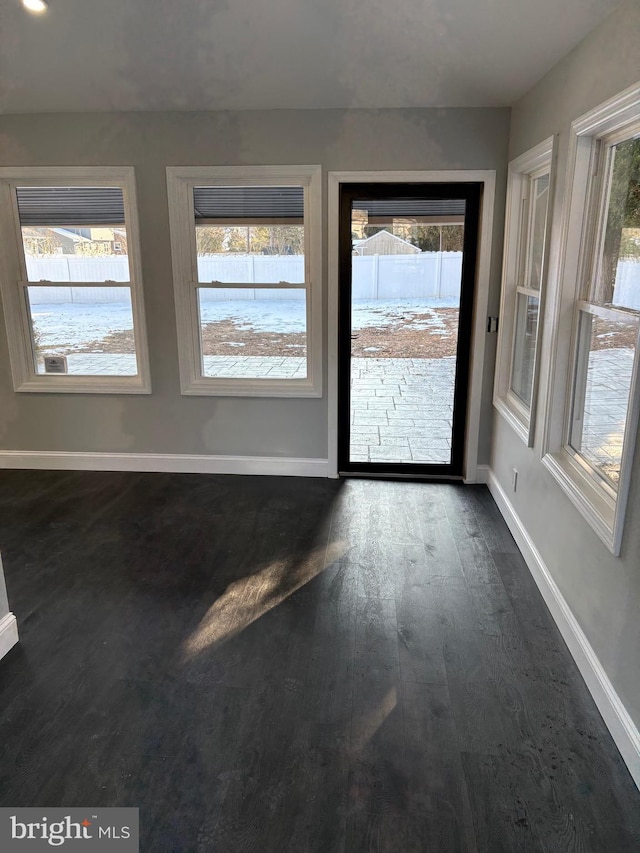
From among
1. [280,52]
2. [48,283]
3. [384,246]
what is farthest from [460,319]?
[48,283]

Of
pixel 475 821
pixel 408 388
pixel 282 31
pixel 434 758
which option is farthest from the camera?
pixel 408 388

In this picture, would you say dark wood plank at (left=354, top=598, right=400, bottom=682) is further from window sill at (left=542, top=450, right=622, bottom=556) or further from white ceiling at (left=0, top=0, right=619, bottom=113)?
white ceiling at (left=0, top=0, right=619, bottom=113)

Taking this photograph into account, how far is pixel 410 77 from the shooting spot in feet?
11.2

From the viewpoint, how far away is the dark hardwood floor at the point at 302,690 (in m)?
1.78

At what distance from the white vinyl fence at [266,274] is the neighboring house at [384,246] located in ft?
0.11

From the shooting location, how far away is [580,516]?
99.0 inches

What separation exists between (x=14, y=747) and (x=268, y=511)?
2.08 meters

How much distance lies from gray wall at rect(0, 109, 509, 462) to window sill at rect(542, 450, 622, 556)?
4.79ft

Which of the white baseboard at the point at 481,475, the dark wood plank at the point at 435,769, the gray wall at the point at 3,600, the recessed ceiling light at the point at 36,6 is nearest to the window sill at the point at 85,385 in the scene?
the gray wall at the point at 3,600

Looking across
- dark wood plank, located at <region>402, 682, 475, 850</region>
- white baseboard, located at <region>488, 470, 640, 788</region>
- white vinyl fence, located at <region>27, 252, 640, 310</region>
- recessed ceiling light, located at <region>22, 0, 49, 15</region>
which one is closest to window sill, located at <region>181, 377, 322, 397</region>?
white vinyl fence, located at <region>27, 252, 640, 310</region>

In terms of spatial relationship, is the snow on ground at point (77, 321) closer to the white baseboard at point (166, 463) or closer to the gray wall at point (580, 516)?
the white baseboard at point (166, 463)

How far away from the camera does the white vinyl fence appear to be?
412 centimetres

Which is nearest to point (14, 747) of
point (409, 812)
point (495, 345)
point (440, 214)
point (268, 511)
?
point (409, 812)

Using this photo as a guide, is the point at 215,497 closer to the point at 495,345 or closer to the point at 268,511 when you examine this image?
the point at 268,511
